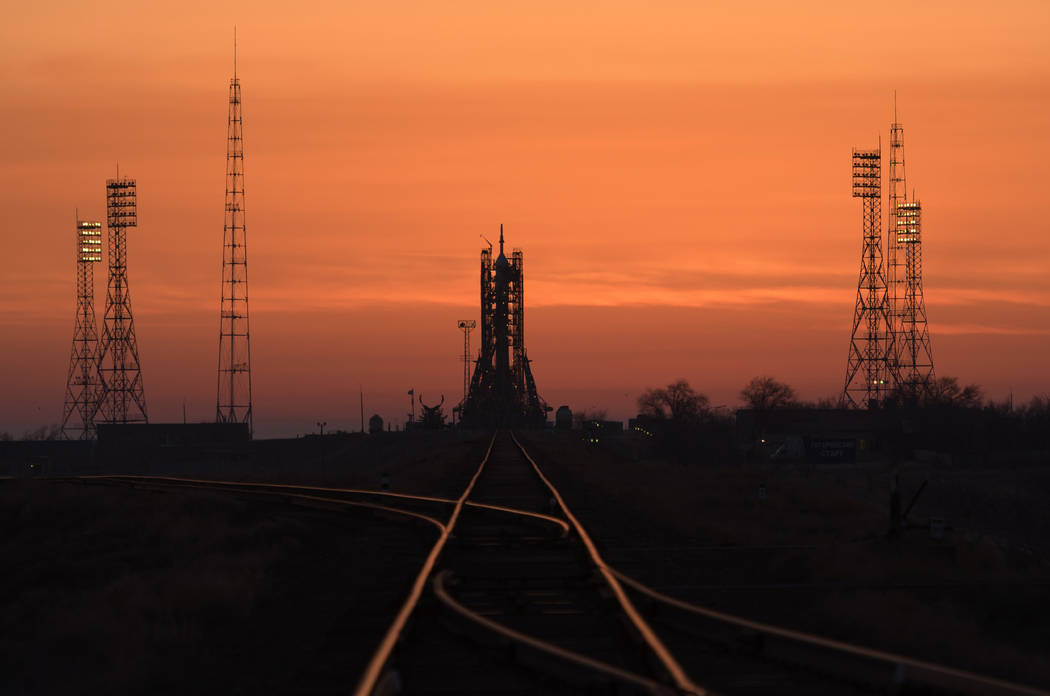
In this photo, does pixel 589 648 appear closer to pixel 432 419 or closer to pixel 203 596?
pixel 203 596

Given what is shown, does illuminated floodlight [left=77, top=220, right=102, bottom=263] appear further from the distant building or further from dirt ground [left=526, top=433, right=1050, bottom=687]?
dirt ground [left=526, top=433, right=1050, bottom=687]

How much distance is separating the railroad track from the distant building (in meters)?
127

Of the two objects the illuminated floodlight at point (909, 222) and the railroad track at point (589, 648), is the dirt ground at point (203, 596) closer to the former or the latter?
the railroad track at point (589, 648)

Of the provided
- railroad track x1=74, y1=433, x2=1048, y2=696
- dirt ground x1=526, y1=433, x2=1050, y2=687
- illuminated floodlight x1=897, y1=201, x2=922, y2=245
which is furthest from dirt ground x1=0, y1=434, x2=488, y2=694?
illuminated floodlight x1=897, y1=201, x2=922, y2=245

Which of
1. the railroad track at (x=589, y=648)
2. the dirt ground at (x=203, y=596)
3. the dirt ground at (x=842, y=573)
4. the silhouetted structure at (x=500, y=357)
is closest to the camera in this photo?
the railroad track at (x=589, y=648)

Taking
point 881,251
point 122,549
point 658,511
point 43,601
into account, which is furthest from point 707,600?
point 881,251

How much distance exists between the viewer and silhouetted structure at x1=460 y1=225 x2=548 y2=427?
12988 centimetres

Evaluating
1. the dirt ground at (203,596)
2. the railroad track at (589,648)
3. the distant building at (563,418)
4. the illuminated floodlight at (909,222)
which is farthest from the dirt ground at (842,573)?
the distant building at (563,418)

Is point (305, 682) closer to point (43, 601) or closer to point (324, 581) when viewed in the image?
point (324, 581)

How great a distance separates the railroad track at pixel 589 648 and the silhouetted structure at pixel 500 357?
375ft

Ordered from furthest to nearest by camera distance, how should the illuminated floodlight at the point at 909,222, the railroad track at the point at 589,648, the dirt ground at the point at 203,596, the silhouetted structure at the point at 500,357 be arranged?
the silhouetted structure at the point at 500,357
the illuminated floodlight at the point at 909,222
the dirt ground at the point at 203,596
the railroad track at the point at 589,648

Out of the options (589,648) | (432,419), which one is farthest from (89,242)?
(589,648)

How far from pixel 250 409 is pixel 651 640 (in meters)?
88.0

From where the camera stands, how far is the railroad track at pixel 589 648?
801 cm
